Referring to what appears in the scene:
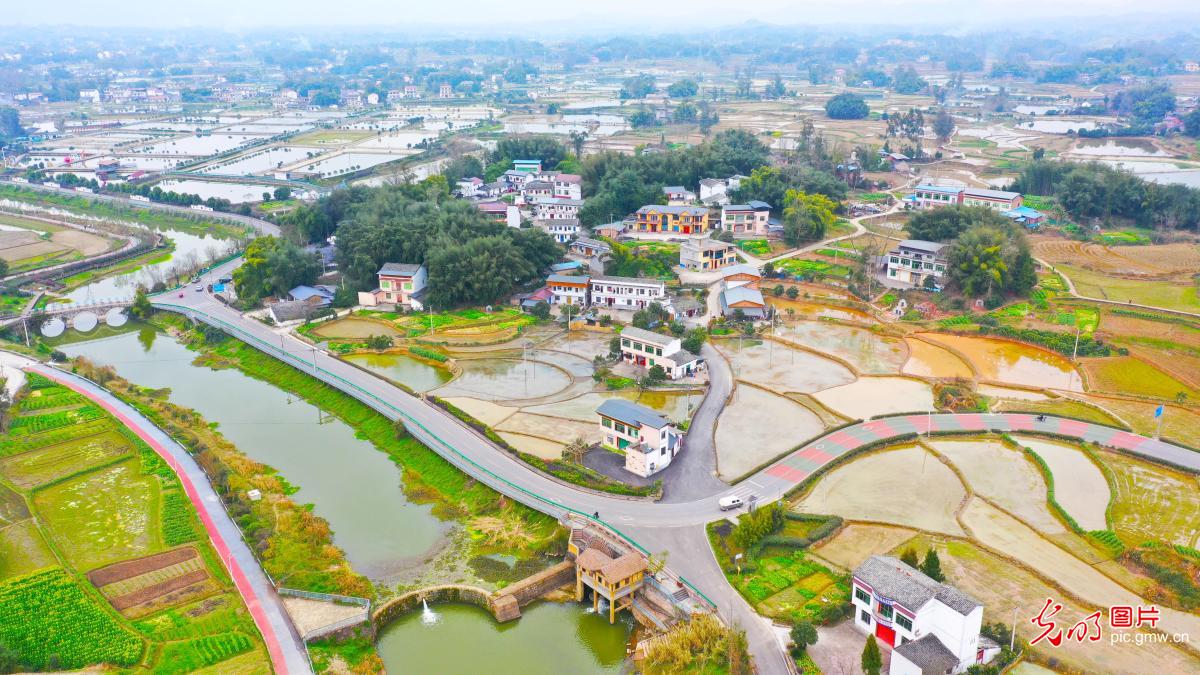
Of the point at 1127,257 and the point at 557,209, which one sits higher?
the point at 557,209

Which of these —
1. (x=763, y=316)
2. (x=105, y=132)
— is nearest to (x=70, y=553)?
(x=763, y=316)

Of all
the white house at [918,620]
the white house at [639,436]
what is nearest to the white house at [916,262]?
the white house at [639,436]

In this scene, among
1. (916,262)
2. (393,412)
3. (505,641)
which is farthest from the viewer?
(916,262)

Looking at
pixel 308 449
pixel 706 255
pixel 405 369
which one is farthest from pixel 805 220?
pixel 308 449

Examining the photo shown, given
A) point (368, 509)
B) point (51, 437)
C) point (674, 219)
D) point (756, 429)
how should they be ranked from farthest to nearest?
1. point (674, 219)
2. point (51, 437)
3. point (756, 429)
4. point (368, 509)

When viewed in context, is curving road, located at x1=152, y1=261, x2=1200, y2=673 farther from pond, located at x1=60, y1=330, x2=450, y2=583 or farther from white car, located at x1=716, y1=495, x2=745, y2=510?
pond, located at x1=60, y1=330, x2=450, y2=583

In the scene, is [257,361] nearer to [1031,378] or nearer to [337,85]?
[1031,378]

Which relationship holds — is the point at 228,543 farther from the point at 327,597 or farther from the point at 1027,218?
the point at 1027,218

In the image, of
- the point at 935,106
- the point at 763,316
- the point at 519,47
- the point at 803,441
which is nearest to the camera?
the point at 803,441
